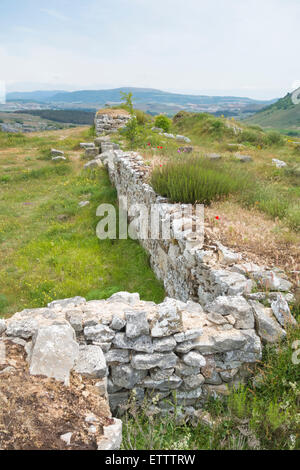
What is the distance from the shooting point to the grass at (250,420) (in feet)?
8.32

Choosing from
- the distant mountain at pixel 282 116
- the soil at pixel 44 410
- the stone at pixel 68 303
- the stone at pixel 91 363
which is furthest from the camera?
the distant mountain at pixel 282 116

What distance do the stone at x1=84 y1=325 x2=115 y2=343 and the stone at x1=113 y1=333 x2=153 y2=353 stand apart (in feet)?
0.22

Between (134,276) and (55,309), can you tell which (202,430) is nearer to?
(55,309)

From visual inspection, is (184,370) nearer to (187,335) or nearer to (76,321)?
(187,335)

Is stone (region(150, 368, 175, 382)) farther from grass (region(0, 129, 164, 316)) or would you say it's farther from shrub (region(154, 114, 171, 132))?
shrub (region(154, 114, 171, 132))

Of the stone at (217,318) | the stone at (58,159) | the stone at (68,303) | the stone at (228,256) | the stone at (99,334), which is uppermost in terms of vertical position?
the stone at (58,159)

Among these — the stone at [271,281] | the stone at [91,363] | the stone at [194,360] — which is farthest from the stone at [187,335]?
the stone at [271,281]

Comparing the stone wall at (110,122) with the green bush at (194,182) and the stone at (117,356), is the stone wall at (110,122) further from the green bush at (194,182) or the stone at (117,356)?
the stone at (117,356)

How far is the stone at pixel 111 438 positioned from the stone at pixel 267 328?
1746 mm

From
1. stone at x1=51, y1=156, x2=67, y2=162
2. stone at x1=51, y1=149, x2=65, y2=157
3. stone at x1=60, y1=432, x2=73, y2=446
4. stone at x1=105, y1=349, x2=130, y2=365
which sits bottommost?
stone at x1=105, y1=349, x2=130, y2=365

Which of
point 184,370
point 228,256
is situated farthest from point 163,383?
point 228,256

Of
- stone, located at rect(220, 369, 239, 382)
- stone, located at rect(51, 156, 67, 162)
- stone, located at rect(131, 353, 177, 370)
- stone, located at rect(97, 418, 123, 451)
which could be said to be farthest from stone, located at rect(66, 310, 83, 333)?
stone, located at rect(51, 156, 67, 162)

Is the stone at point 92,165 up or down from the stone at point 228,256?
up

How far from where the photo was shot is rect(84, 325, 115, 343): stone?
313cm
